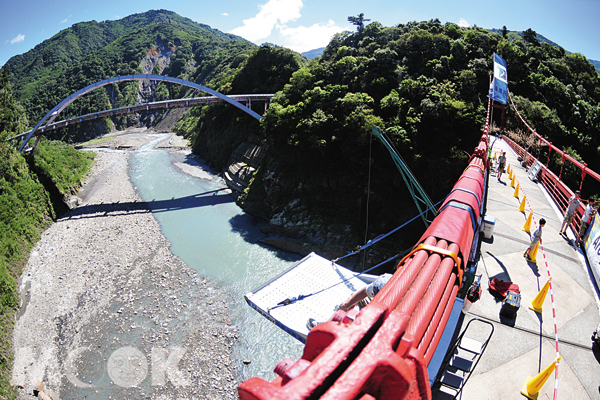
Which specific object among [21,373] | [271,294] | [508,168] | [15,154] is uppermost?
[508,168]

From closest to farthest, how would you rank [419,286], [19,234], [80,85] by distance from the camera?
[419,286] → [19,234] → [80,85]

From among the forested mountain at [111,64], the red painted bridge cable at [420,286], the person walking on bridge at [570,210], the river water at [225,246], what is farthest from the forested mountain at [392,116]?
the forested mountain at [111,64]

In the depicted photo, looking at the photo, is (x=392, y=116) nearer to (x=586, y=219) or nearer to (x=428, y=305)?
(x=586, y=219)

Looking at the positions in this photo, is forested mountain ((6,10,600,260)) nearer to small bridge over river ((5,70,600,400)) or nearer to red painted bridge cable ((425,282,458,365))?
small bridge over river ((5,70,600,400))

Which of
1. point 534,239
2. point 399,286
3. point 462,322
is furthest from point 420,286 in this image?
point 534,239

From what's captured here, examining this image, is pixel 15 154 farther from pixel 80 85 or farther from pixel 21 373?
pixel 80 85

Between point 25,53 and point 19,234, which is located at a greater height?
point 25,53

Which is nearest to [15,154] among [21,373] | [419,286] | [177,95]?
[21,373]

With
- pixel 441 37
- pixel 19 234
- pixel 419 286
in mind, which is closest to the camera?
pixel 419 286
